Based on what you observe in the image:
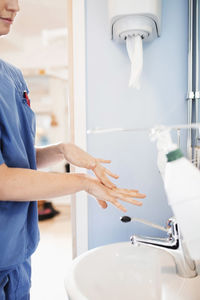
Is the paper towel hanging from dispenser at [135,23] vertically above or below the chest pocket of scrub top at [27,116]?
above

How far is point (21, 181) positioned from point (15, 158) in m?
0.16

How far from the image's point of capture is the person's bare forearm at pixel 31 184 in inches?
24.6

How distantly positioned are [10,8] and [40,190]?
1.57 ft

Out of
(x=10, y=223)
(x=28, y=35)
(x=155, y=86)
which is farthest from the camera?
(x=28, y=35)

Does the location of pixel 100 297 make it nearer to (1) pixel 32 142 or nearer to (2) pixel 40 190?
(2) pixel 40 190

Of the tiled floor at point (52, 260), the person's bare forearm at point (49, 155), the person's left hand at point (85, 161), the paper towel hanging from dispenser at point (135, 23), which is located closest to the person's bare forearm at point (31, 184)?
the person's left hand at point (85, 161)

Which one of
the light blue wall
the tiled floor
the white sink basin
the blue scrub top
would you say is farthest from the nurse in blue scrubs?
the tiled floor

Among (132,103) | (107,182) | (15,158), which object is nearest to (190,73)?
(132,103)

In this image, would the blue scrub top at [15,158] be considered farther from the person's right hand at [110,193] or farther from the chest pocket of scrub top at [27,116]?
the person's right hand at [110,193]

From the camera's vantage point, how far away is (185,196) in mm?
439

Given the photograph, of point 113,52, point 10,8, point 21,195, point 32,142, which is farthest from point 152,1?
point 21,195

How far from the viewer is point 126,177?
1.17 meters

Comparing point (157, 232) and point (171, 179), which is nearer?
point (171, 179)

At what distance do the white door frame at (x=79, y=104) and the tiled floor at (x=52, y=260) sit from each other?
0.81 m
